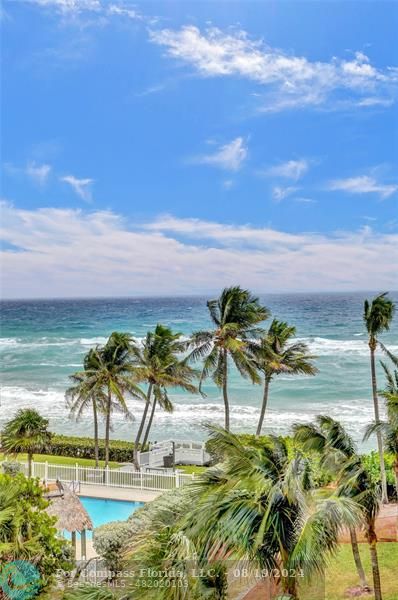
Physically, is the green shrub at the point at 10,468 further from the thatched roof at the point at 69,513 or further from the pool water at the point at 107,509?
the thatched roof at the point at 69,513

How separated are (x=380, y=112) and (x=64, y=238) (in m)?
31.4

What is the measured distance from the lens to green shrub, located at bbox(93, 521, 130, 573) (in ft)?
21.5

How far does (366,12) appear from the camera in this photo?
13.7 metres

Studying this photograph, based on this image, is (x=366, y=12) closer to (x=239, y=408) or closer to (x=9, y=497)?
(x=9, y=497)

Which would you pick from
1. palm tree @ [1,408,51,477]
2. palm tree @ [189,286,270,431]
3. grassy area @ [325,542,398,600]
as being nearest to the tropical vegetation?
grassy area @ [325,542,398,600]

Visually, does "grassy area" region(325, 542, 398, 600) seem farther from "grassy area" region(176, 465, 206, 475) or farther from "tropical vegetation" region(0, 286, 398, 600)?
"grassy area" region(176, 465, 206, 475)

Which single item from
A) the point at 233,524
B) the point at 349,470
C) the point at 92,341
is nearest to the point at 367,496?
the point at 349,470

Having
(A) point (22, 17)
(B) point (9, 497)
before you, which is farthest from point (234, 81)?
(B) point (9, 497)

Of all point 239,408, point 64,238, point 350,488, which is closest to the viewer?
point 350,488

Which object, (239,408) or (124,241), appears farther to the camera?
(124,241)

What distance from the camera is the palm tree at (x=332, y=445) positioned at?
7512 millimetres

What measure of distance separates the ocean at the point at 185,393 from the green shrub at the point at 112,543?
33.8 ft

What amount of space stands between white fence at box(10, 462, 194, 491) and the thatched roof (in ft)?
15.0

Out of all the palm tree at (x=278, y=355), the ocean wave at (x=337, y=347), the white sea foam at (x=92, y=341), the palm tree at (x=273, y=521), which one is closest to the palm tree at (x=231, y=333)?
the palm tree at (x=278, y=355)
